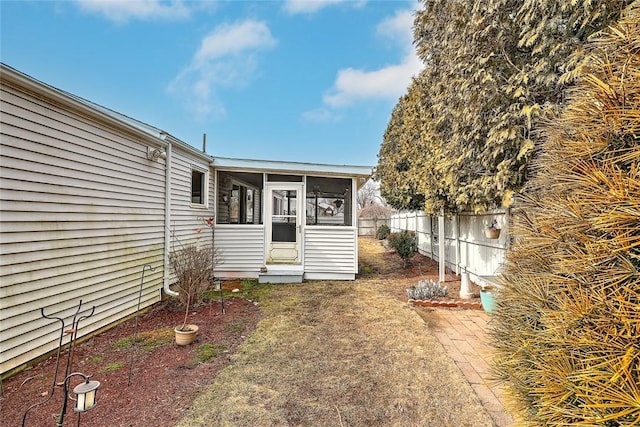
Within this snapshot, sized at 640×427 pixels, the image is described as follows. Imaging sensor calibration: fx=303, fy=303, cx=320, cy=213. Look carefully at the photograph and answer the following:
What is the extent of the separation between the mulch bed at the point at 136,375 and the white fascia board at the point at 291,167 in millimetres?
3971

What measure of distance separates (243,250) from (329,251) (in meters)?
2.21

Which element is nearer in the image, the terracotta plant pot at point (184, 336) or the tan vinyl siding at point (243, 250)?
the terracotta plant pot at point (184, 336)

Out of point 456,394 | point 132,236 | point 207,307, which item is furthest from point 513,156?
point 132,236

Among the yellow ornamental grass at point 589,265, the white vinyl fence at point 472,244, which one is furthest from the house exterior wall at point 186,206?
the yellow ornamental grass at point 589,265

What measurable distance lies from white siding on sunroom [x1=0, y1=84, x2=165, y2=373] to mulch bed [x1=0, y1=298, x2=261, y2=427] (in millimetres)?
303

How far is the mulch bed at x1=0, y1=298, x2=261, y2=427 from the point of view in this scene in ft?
7.89

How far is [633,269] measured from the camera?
1115 mm

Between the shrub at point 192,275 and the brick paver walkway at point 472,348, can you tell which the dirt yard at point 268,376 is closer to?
the brick paver walkway at point 472,348

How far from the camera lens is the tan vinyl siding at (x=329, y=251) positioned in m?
7.80

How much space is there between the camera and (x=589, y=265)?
1256 millimetres

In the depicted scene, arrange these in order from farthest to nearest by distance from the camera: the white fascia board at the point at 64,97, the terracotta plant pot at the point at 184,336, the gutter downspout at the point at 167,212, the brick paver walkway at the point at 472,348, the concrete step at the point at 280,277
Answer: the concrete step at the point at 280,277 < the gutter downspout at the point at 167,212 < the terracotta plant pot at the point at 184,336 < the white fascia board at the point at 64,97 < the brick paver walkway at the point at 472,348

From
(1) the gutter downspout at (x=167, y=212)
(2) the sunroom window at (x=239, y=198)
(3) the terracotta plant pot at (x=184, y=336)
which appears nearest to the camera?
(3) the terracotta plant pot at (x=184, y=336)

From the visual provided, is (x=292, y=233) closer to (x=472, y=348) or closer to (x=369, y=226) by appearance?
(x=472, y=348)

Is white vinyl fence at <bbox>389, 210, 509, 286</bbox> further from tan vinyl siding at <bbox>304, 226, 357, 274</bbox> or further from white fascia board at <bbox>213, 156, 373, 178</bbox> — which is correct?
white fascia board at <bbox>213, 156, 373, 178</bbox>
